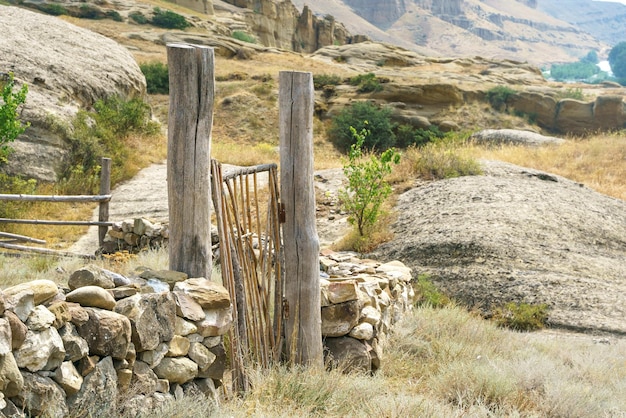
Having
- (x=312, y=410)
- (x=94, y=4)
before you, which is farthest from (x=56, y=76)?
(x=94, y=4)

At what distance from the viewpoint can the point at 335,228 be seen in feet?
35.6

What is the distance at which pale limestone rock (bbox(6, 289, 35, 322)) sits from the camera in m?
2.82

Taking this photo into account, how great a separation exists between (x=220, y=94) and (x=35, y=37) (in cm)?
1028

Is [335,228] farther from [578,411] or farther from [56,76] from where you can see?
[56,76]

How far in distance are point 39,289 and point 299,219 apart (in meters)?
2.43

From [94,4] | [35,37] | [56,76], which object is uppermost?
[94,4]

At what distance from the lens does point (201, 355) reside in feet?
13.0

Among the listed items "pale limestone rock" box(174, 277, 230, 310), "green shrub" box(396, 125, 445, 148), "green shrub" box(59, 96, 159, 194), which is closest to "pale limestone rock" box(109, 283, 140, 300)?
"pale limestone rock" box(174, 277, 230, 310)

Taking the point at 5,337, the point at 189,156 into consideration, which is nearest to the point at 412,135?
the point at 189,156

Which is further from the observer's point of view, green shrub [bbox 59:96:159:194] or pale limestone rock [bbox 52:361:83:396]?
green shrub [bbox 59:96:159:194]

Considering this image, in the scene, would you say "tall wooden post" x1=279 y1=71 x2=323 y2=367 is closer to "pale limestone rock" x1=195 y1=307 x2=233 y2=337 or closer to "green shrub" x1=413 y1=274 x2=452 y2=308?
"pale limestone rock" x1=195 y1=307 x2=233 y2=337

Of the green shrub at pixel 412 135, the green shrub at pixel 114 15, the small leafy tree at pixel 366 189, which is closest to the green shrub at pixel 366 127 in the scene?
the green shrub at pixel 412 135

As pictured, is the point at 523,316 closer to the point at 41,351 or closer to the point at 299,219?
the point at 299,219

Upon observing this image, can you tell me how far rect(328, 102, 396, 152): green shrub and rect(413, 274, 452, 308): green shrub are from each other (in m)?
15.6
